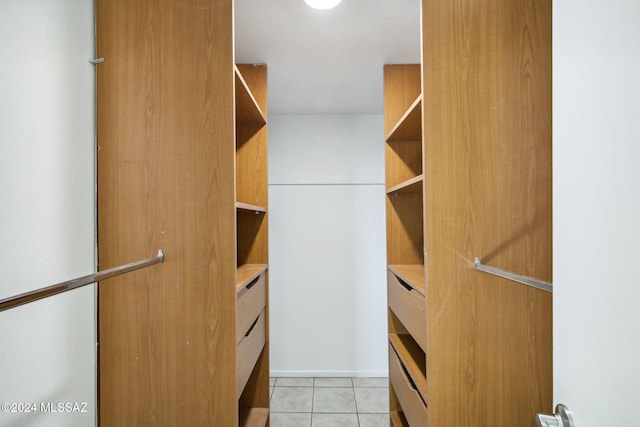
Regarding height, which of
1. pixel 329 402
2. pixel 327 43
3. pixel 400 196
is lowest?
pixel 329 402

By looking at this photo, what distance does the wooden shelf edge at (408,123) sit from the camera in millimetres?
1423

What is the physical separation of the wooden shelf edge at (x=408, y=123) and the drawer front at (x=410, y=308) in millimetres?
824

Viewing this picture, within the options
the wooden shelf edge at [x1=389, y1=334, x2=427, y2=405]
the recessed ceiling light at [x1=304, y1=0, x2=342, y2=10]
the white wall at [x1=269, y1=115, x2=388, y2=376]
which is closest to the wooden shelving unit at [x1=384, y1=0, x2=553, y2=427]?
the wooden shelf edge at [x1=389, y1=334, x2=427, y2=405]

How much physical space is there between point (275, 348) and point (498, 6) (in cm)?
286

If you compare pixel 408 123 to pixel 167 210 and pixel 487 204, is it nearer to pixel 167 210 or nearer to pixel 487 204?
pixel 487 204

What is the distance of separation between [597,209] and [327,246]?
2.53 m

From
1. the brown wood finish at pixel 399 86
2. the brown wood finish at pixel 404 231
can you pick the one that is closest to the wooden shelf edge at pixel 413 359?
the brown wood finish at pixel 404 231

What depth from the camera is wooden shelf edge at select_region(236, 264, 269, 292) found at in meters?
1.38

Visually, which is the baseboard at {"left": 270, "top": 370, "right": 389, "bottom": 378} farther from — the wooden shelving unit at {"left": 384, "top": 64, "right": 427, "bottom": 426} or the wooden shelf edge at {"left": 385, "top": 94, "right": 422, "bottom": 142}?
the wooden shelf edge at {"left": 385, "top": 94, "right": 422, "bottom": 142}

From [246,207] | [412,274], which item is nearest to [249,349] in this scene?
[246,207]

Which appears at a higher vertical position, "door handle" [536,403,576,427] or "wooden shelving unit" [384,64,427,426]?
"wooden shelving unit" [384,64,427,426]

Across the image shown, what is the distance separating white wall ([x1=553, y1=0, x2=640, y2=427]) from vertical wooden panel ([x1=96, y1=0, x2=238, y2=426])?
93cm

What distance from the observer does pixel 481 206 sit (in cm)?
116

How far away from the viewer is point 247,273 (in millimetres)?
1658
